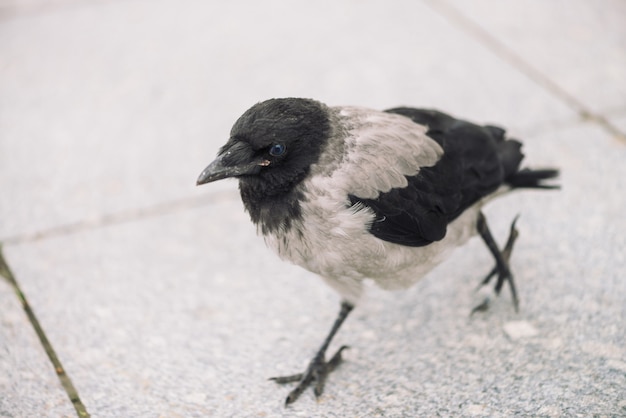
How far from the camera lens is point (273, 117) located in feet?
9.91

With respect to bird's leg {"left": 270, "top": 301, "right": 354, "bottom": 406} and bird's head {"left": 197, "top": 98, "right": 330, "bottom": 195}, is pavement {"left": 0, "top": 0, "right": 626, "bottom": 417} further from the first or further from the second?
bird's head {"left": 197, "top": 98, "right": 330, "bottom": 195}

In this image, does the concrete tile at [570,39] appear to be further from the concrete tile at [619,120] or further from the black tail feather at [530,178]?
the black tail feather at [530,178]

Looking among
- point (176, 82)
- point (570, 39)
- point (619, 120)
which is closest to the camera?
point (619, 120)

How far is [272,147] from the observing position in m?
3.02

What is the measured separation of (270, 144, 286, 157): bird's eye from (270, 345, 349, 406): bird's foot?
1045mm

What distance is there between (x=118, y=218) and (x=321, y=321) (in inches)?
61.9

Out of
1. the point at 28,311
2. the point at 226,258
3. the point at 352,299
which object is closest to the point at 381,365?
the point at 352,299

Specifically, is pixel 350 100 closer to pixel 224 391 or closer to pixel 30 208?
pixel 30 208

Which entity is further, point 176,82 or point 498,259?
point 176,82

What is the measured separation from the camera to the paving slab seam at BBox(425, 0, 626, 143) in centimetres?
528

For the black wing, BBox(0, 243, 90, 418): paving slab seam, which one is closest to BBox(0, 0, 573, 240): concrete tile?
BBox(0, 243, 90, 418): paving slab seam

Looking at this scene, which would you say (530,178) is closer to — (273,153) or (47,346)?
(273,153)

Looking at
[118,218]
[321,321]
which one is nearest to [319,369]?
[321,321]

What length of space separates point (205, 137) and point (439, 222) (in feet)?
8.12
